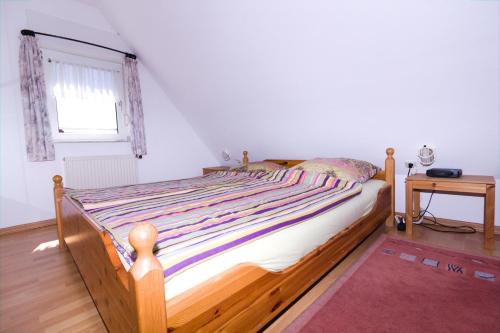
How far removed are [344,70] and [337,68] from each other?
65 mm

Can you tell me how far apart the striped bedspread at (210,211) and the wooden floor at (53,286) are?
495mm

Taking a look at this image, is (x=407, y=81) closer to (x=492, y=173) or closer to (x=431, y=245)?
(x=492, y=173)

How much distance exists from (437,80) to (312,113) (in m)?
1.19

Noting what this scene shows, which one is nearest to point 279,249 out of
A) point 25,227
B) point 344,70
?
point 344,70

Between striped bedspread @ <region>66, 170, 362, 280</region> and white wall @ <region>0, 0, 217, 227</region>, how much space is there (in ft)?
5.03

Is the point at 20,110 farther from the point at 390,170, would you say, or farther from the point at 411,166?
the point at 411,166

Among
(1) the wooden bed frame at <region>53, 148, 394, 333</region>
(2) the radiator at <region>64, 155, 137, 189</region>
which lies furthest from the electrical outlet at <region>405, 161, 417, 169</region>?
(2) the radiator at <region>64, 155, 137, 189</region>

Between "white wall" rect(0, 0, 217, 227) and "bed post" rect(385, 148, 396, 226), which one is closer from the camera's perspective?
"bed post" rect(385, 148, 396, 226)

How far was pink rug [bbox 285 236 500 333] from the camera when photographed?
4.20 ft

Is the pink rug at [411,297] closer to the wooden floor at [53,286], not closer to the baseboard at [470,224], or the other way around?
the wooden floor at [53,286]

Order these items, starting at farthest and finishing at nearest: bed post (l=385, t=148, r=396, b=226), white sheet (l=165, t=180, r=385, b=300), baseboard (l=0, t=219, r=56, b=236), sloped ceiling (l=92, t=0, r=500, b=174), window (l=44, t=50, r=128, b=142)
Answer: window (l=44, t=50, r=128, b=142) → baseboard (l=0, t=219, r=56, b=236) → bed post (l=385, t=148, r=396, b=226) → sloped ceiling (l=92, t=0, r=500, b=174) → white sheet (l=165, t=180, r=385, b=300)

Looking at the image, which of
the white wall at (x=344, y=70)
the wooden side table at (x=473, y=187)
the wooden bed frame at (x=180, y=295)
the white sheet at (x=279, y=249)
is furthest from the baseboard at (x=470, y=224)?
the wooden bed frame at (x=180, y=295)

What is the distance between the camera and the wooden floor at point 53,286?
1.40 meters

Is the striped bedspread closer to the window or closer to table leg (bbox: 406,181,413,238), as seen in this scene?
table leg (bbox: 406,181,413,238)
